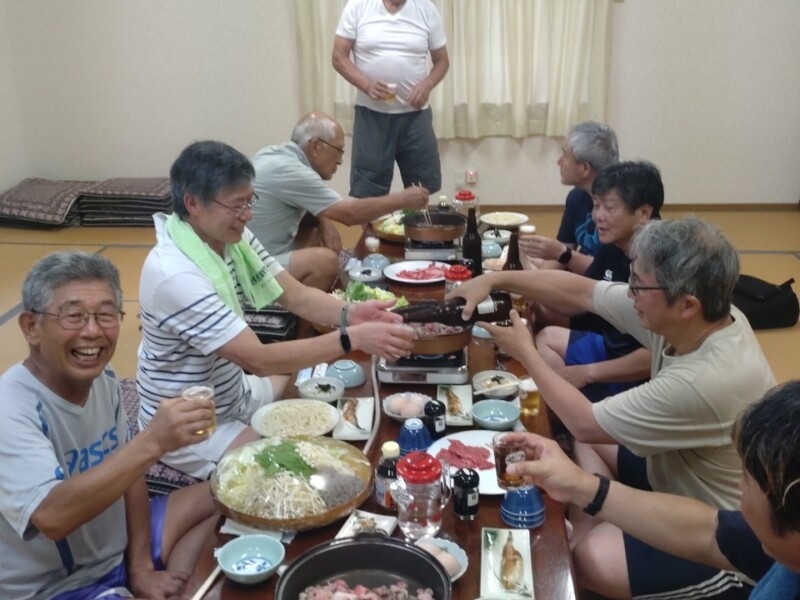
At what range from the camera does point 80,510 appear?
1526 millimetres

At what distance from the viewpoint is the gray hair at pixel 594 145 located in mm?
3252

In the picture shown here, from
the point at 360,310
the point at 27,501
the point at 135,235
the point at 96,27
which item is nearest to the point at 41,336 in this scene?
the point at 27,501

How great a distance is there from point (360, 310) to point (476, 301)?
35cm

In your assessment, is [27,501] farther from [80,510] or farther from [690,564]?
[690,564]

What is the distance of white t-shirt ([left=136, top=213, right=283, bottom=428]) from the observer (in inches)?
80.2

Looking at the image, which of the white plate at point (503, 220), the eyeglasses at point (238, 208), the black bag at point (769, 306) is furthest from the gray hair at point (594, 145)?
the eyeglasses at point (238, 208)

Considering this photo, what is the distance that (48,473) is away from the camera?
1.53 m

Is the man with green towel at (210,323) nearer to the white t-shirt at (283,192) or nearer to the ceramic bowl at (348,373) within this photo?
the ceramic bowl at (348,373)

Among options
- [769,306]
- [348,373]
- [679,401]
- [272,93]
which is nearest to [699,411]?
[679,401]

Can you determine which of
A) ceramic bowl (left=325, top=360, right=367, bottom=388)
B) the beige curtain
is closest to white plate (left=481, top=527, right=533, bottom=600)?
ceramic bowl (left=325, top=360, right=367, bottom=388)

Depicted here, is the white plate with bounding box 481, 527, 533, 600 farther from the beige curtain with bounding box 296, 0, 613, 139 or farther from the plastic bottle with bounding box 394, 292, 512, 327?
the beige curtain with bounding box 296, 0, 613, 139

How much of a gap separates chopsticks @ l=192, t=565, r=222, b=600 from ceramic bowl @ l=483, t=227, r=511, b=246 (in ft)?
7.50

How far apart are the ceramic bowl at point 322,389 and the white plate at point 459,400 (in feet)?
0.88

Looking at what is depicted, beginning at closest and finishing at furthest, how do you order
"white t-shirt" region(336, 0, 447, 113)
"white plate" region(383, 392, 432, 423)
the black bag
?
"white plate" region(383, 392, 432, 423), the black bag, "white t-shirt" region(336, 0, 447, 113)
